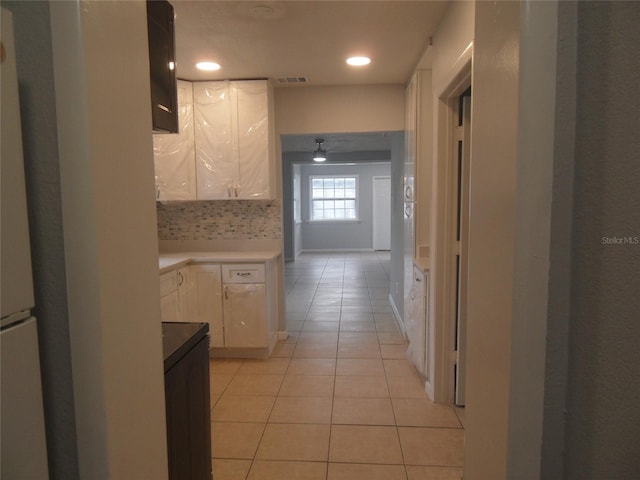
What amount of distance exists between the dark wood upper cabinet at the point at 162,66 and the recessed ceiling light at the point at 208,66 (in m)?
1.66

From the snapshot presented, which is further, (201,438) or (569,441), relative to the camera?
(201,438)

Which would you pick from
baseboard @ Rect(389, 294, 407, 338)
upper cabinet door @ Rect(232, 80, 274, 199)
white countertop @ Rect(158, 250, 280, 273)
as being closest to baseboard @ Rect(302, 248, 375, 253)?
baseboard @ Rect(389, 294, 407, 338)

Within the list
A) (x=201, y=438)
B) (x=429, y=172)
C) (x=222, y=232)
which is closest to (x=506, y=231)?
(x=201, y=438)

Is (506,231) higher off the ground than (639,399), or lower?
higher

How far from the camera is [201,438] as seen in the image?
1.48 metres

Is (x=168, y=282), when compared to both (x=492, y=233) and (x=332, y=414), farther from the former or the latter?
(x=492, y=233)

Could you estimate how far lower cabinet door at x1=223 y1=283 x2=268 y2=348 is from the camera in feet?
11.1

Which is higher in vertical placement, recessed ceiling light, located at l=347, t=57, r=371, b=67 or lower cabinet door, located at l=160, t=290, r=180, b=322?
recessed ceiling light, located at l=347, t=57, r=371, b=67

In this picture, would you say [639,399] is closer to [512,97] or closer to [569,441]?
[569,441]

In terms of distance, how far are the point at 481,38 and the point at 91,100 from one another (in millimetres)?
829

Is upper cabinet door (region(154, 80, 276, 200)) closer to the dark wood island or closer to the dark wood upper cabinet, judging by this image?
the dark wood upper cabinet

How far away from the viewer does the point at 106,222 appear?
699 mm

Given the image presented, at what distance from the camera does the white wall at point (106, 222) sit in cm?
65

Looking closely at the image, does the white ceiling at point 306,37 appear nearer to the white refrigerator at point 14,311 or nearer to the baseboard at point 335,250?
the white refrigerator at point 14,311
